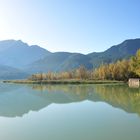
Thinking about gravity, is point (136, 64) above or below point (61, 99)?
above

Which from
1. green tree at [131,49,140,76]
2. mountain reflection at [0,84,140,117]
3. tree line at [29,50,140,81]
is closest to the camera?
mountain reflection at [0,84,140,117]

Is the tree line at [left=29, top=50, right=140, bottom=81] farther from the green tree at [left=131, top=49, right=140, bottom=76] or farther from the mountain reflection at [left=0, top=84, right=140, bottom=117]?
the mountain reflection at [left=0, top=84, right=140, bottom=117]

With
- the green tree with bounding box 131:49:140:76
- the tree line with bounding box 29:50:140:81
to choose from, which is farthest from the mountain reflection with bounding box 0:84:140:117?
the tree line with bounding box 29:50:140:81

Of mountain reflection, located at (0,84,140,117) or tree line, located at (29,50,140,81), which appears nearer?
mountain reflection, located at (0,84,140,117)

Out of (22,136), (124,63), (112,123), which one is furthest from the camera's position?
(124,63)

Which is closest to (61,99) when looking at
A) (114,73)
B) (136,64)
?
(136,64)

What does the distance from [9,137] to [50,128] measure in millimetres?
3664

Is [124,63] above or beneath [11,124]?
above

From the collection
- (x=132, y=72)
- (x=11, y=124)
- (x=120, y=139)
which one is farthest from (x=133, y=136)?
(x=132, y=72)

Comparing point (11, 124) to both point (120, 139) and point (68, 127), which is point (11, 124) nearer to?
point (68, 127)

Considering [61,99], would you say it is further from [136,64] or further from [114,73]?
[114,73]

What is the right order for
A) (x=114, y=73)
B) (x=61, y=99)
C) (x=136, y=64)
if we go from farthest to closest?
(x=114, y=73) < (x=136, y=64) < (x=61, y=99)

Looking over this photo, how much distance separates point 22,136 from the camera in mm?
17484

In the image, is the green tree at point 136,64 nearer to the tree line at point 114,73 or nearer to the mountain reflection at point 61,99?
the tree line at point 114,73
